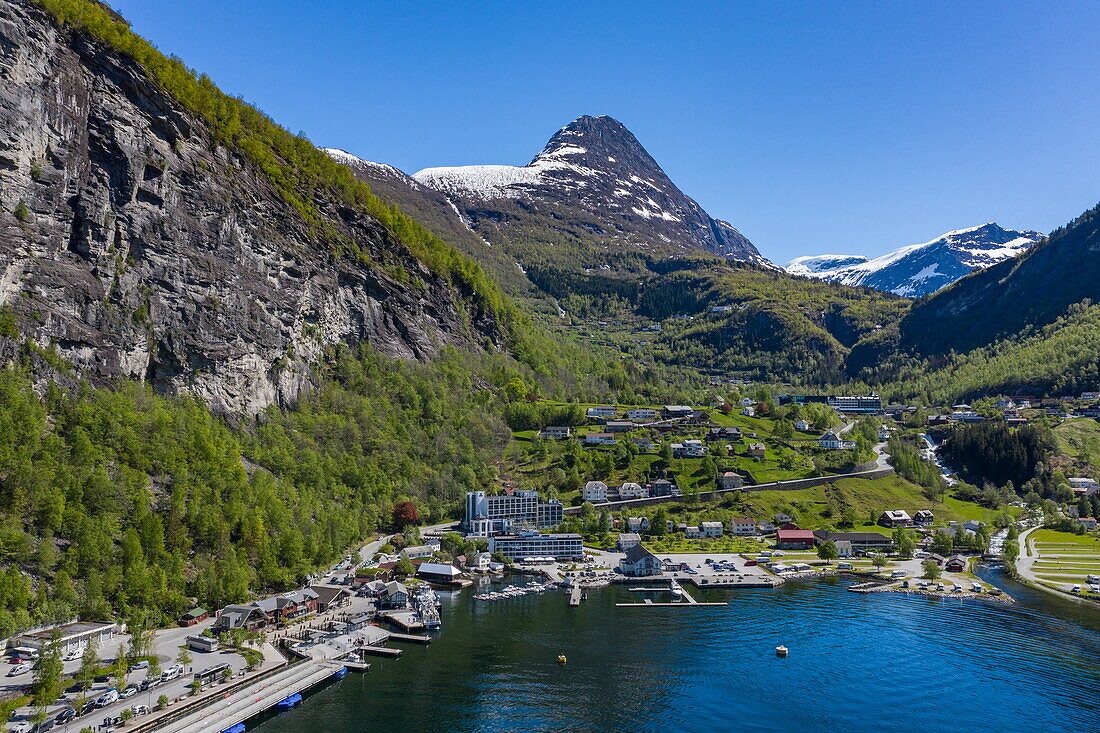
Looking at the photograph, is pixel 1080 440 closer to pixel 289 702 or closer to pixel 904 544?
pixel 904 544

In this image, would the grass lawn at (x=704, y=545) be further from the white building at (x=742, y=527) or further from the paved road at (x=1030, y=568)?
the paved road at (x=1030, y=568)

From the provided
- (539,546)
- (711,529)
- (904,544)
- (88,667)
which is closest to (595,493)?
(711,529)

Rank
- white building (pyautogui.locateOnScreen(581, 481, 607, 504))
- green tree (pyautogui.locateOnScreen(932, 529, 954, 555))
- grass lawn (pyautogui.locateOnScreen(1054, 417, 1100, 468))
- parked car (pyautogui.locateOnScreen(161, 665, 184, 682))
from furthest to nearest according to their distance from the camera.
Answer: grass lawn (pyautogui.locateOnScreen(1054, 417, 1100, 468)) < white building (pyautogui.locateOnScreen(581, 481, 607, 504)) < green tree (pyautogui.locateOnScreen(932, 529, 954, 555)) < parked car (pyautogui.locateOnScreen(161, 665, 184, 682))

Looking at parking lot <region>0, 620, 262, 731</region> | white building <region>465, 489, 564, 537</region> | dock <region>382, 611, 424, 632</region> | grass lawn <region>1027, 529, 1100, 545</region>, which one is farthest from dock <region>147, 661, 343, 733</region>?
grass lawn <region>1027, 529, 1100, 545</region>

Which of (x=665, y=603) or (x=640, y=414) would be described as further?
(x=640, y=414)

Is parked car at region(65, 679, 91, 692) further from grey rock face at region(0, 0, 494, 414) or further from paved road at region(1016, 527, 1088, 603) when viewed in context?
paved road at region(1016, 527, 1088, 603)

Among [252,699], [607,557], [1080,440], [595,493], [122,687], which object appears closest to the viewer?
[122,687]
